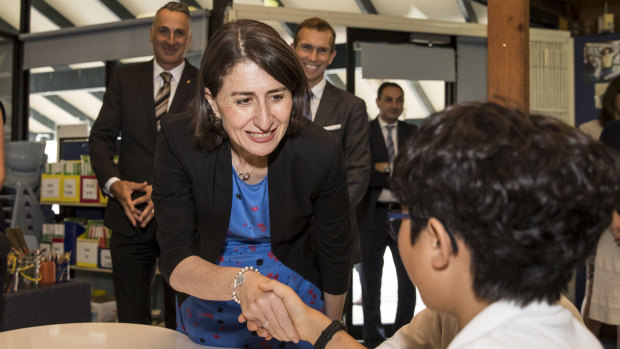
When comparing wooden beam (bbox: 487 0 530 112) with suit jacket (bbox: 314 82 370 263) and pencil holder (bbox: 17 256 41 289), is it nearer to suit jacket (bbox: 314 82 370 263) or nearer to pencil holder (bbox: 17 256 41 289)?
suit jacket (bbox: 314 82 370 263)

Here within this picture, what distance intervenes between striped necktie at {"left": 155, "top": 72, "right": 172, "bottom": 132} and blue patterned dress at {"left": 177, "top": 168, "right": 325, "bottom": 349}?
50.1 inches

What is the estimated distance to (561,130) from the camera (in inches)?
32.9

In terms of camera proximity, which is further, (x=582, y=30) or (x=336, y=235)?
(x=582, y=30)

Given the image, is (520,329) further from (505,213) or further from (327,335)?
(327,335)

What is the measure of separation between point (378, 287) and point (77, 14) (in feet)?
12.4

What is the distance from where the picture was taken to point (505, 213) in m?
0.82

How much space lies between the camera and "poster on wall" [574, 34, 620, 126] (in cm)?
542

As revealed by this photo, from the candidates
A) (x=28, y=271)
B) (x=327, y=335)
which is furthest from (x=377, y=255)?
(x=327, y=335)

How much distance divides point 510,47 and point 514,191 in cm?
241

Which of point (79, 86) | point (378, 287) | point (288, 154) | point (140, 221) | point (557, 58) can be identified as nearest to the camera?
point (288, 154)

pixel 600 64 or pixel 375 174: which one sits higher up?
pixel 600 64

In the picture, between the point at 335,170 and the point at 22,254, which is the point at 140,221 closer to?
the point at 22,254

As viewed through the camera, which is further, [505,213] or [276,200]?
[276,200]

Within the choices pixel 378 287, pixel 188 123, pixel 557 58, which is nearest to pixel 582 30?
pixel 557 58
